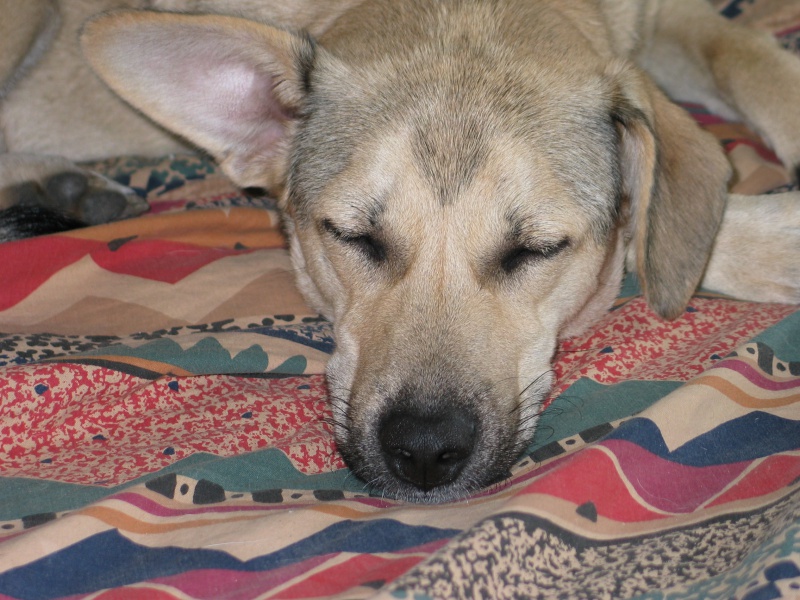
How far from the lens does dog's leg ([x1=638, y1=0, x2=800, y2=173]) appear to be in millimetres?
3424

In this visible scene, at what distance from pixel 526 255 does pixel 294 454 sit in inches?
34.3

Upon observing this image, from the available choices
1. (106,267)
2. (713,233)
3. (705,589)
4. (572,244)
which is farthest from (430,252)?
(106,267)

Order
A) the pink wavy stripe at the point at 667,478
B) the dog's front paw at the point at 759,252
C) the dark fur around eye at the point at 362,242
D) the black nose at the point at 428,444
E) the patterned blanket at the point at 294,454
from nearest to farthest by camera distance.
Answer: the patterned blanket at the point at 294,454 → the pink wavy stripe at the point at 667,478 → the black nose at the point at 428,444 → the dark fur around eye at the point at 362,242 → the dog's front paw at the point at 759,252

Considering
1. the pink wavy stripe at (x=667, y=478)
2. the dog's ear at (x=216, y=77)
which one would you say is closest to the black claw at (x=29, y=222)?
the dog's ear at (x=216, y=77)

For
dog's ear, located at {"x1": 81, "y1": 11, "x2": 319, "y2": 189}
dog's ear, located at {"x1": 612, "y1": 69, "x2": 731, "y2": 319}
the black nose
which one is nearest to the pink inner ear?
dog's ear, located at {"x1": 81, "y1": 11, "x2": 319, "y2": 189}

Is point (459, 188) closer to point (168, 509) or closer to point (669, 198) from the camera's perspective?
point (669, 198)

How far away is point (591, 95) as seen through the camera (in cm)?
264

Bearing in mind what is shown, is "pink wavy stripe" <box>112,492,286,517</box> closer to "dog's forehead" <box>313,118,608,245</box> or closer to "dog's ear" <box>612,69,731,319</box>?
"dog's forehead" <box>313,118,608,245</box>

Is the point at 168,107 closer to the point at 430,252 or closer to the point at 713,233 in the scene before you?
the point at 430,252

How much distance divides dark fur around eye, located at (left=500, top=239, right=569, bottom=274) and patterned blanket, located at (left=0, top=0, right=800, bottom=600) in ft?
1.21

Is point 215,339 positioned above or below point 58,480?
above

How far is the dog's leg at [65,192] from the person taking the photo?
11.9ft

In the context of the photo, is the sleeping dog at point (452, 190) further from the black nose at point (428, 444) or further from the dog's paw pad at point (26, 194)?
the dog's paw pad at point (26, 194)

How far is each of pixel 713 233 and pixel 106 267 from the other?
2.10m
